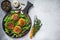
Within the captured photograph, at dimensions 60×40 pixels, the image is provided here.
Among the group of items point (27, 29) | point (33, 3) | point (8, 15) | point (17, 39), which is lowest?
point (17, 39)

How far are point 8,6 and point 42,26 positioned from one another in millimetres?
674

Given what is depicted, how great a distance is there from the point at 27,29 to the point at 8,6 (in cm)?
51

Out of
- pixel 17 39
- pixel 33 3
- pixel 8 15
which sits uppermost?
pixel 33 3

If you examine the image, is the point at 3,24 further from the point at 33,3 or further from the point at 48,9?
the point at 48,9

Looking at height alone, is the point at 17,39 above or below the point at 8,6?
below

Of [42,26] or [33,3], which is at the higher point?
[33,3]

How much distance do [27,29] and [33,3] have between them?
0.45 meters

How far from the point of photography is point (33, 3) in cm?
248

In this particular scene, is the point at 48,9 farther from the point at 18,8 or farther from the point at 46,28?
the point at 18,8

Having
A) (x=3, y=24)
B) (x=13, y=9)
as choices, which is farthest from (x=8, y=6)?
(x=3, y=24)

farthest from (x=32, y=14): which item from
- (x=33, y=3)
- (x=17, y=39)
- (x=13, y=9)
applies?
(x=17, y=39)

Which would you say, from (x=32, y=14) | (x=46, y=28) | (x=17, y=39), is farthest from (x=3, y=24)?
(x=46, y=28)

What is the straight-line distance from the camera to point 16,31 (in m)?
2.47

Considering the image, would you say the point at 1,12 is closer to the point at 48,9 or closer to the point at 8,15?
the point at 8,15
